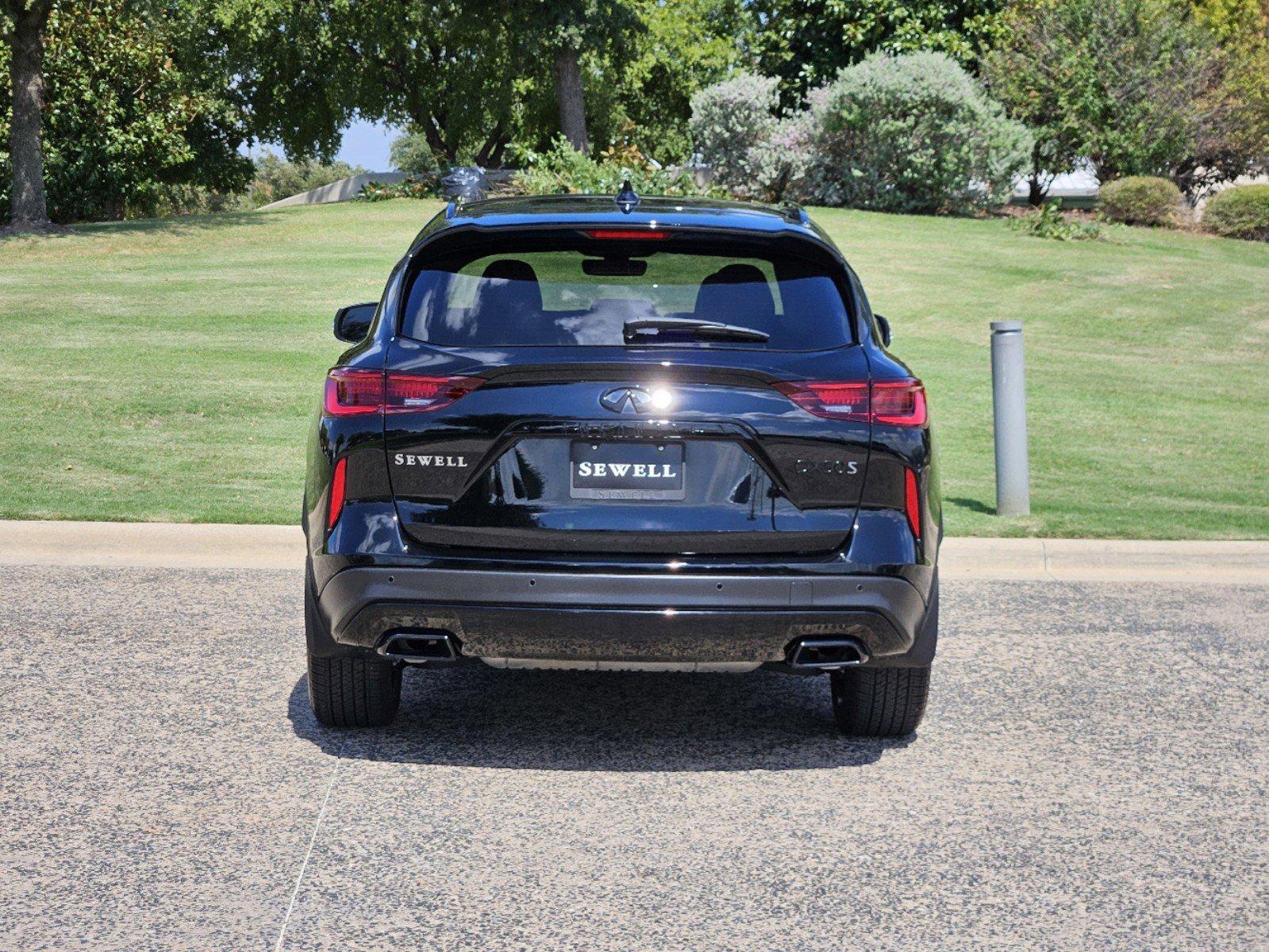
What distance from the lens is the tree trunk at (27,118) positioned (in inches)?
1080

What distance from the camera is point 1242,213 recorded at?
32250 millimetres

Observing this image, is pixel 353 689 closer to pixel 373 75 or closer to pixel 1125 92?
pixel 1125 92

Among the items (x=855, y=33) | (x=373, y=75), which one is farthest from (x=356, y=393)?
(x=373, y=75)

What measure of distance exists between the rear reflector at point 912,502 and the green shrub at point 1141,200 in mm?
28968

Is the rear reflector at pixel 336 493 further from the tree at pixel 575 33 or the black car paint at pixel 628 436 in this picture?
the tree at pixel 575 33

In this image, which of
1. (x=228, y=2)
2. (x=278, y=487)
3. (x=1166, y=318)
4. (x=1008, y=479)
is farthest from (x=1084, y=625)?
(x=228, y=2)

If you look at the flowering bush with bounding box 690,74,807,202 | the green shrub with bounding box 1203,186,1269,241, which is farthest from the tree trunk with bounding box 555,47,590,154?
the green shrub with bounding box 1203,186,1269,241

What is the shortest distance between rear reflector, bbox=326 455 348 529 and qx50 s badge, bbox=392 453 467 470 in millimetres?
192

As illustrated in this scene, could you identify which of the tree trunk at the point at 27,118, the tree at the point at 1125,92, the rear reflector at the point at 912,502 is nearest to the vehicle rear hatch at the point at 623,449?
the rear reflector at the point at 912,502

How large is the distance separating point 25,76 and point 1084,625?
25.0m

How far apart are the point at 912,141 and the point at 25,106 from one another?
16150 mm

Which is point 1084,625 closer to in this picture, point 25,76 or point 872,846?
point 872,846

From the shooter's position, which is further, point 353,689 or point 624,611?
point 353,689

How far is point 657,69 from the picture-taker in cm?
5500
